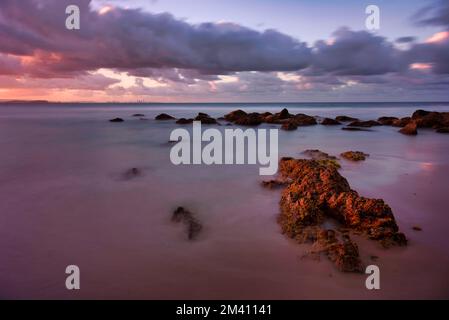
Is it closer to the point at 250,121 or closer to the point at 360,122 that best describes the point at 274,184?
the point at 250,121

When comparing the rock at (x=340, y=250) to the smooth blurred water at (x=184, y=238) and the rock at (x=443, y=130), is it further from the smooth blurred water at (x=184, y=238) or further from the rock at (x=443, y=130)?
the rock at (x=443, y=130)

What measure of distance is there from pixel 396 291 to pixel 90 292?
3.94m

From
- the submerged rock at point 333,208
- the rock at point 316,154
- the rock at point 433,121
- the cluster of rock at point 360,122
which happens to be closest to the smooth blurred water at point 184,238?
the submerged rock at point 333,208

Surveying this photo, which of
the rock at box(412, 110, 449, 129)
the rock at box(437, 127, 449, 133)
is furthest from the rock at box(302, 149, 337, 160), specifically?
A: the rock at box(412, 110, 449, 129)

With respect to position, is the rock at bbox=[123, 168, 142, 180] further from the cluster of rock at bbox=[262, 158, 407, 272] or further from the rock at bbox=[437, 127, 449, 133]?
the rock at bbox=[437, 127, 449, 133]

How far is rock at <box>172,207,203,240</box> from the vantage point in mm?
4844

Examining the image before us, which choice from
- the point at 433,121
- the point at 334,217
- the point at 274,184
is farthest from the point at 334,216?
the point at 433,121

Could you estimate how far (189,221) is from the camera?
17.3ft

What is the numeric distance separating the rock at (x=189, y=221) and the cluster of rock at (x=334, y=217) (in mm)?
1558

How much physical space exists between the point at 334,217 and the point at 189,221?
2685mm

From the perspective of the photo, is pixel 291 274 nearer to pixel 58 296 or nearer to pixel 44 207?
pixel 58 296

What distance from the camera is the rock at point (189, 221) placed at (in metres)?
4.84

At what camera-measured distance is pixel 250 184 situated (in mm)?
7348

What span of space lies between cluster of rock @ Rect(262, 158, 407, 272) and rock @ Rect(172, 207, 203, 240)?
1.56m
